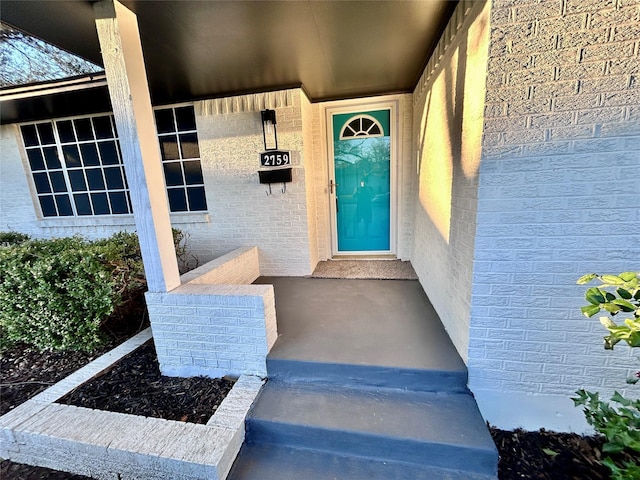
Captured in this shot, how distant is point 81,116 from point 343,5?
14.5 ft

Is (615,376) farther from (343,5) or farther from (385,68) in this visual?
(385,68)

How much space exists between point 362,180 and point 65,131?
15.5ft

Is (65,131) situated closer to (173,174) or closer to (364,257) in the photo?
(173,174)

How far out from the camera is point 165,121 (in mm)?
3721

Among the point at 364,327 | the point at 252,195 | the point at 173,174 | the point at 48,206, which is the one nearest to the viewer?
the point at 364,327

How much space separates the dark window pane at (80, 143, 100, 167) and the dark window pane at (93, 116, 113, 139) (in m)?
0.22

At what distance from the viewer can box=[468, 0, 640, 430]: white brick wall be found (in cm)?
130

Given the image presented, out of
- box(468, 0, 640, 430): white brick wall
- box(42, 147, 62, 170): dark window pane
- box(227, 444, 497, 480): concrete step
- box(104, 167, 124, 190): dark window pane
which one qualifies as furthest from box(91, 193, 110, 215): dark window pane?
box(468, 0, 640, 430): white brick wall

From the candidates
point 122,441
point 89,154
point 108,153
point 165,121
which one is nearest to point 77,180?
point 89,154

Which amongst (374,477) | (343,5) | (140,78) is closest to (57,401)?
(374,477)

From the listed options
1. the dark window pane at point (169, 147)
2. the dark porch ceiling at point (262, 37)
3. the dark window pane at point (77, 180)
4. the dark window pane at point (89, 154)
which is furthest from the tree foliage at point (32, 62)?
the dark window pane at point (77, 180)

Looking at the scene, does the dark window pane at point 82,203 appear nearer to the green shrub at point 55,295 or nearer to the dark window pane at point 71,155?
the dark window pane at point 71,155

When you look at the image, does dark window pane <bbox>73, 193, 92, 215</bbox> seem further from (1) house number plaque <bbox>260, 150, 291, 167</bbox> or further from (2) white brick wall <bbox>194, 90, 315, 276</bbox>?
(1) house number plaque <bbox>260, 150, 291, 167</bbox>

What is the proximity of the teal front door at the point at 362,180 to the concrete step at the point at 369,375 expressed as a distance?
2469 millimetres
